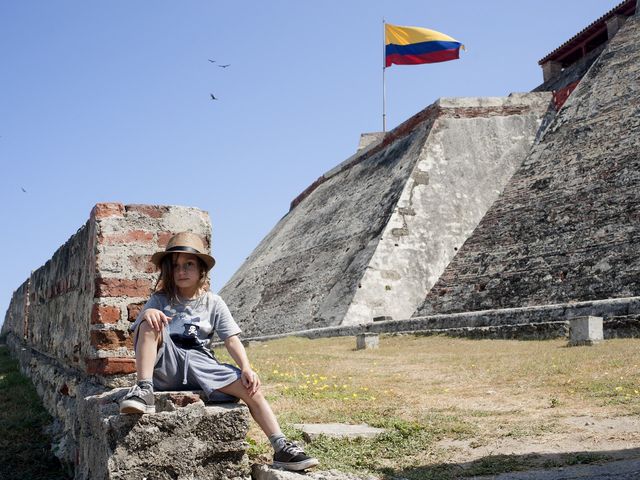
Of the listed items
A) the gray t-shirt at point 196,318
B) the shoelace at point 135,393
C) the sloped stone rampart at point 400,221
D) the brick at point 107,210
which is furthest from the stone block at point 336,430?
the sloped stone rampart at point 400,221

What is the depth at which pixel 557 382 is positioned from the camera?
19.9ft

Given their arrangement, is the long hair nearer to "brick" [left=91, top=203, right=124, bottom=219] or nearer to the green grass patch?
"brick" [left=91, top=203, right=124, bottom=219]

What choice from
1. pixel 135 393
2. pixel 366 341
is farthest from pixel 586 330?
pixel 135 393

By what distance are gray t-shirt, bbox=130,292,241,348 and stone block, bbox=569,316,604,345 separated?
248 inches

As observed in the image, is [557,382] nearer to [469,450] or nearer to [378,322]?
[469,450]

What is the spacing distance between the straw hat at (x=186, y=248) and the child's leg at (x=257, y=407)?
2.23ft

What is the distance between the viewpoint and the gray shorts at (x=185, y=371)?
3.30 m

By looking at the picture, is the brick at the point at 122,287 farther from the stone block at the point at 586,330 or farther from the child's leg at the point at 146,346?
the stone block at the point at 586,330

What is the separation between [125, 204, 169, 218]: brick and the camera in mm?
4270

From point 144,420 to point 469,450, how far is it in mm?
1836

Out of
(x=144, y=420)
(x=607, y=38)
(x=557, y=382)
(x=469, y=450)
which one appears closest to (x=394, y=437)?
(x=469, y=450)

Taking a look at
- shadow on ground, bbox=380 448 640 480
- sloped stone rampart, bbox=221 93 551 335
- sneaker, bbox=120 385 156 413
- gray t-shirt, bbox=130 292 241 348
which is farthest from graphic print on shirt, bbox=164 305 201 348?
sloped stone rampart, bbox=221 93 551 335

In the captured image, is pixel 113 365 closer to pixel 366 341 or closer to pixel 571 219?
pixel 366 341

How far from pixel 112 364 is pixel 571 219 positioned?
9.96 metres
